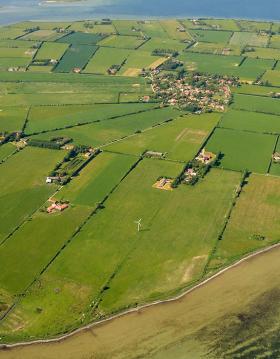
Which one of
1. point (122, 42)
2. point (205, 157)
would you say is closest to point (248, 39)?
point (122, 42)

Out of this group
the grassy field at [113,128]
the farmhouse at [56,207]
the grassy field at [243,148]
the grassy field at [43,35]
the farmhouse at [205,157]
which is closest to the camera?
the farmhouse at [56,207]

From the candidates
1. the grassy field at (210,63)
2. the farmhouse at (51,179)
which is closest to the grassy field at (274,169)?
the farmhouse at (51,179)

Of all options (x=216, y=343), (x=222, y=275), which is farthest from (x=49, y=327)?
(x=222, y=275)

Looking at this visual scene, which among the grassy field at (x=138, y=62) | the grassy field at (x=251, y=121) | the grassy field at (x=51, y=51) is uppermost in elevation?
the grassy field at (x=51, y=51)

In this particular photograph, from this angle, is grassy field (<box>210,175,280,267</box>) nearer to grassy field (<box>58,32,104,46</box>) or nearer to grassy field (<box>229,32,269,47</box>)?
grassy field (<box>229,32,269,47</box>)

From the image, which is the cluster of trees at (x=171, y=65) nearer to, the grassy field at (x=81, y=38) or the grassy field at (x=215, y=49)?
the grassy field at (x=215, y=49)

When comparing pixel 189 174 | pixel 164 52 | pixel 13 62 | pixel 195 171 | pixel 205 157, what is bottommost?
pixel 164 52

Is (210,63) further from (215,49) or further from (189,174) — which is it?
(189,174)

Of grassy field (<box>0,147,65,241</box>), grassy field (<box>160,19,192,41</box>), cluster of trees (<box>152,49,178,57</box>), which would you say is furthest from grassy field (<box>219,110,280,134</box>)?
grassy field (<box>160,19,192,41</box>)
